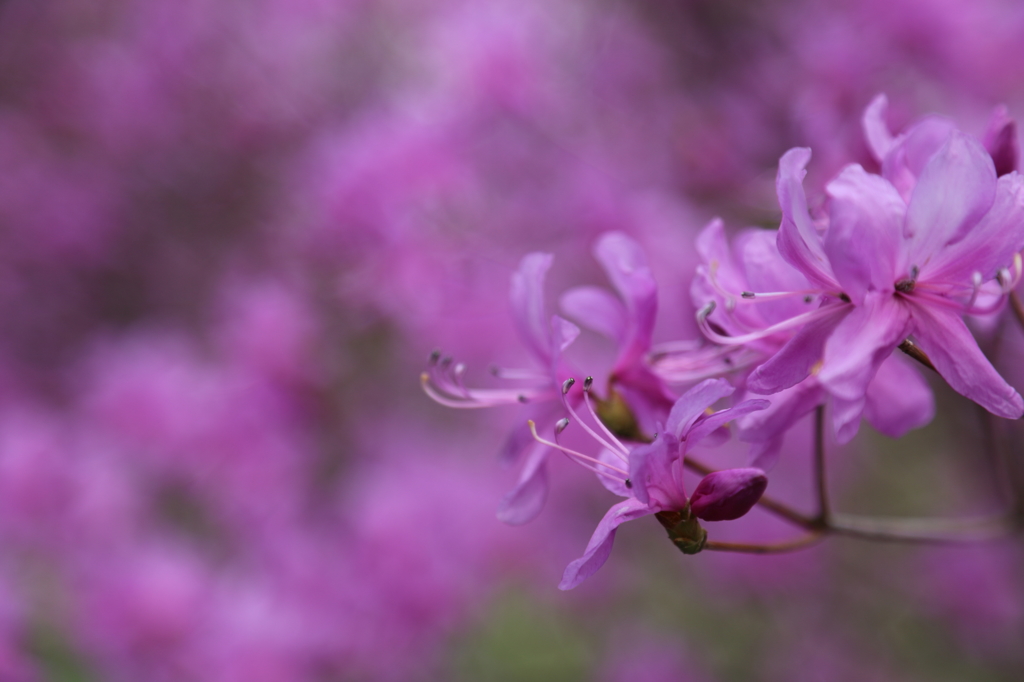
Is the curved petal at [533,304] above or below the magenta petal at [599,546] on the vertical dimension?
above

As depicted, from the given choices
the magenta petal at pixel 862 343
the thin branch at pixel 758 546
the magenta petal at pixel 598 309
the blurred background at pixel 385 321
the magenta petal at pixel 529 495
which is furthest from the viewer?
the blurred background at pixel 385 321

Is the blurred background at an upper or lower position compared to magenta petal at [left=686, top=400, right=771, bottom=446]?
upper

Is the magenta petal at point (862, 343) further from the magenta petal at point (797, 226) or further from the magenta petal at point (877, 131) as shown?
the magenta petal at point (877, 131)

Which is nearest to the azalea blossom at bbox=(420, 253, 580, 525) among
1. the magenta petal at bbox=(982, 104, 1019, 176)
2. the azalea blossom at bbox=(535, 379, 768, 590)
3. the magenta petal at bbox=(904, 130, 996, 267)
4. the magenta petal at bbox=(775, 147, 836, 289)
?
the azalea blossom at bbox=(535, 379, 768, 590)

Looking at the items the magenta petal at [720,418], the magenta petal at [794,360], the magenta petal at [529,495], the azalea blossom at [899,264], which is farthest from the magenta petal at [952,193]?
the magenta petal at [529,495]

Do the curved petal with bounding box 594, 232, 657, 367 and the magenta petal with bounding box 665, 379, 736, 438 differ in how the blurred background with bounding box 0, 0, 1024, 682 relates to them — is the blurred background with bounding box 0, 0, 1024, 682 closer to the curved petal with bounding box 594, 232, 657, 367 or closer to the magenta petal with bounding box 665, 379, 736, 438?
the curved petal with bounding box 594, 232, 657, 367

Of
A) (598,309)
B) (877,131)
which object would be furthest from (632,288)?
(877,131)

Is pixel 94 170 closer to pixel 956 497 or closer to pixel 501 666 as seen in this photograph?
pixel 501 666
